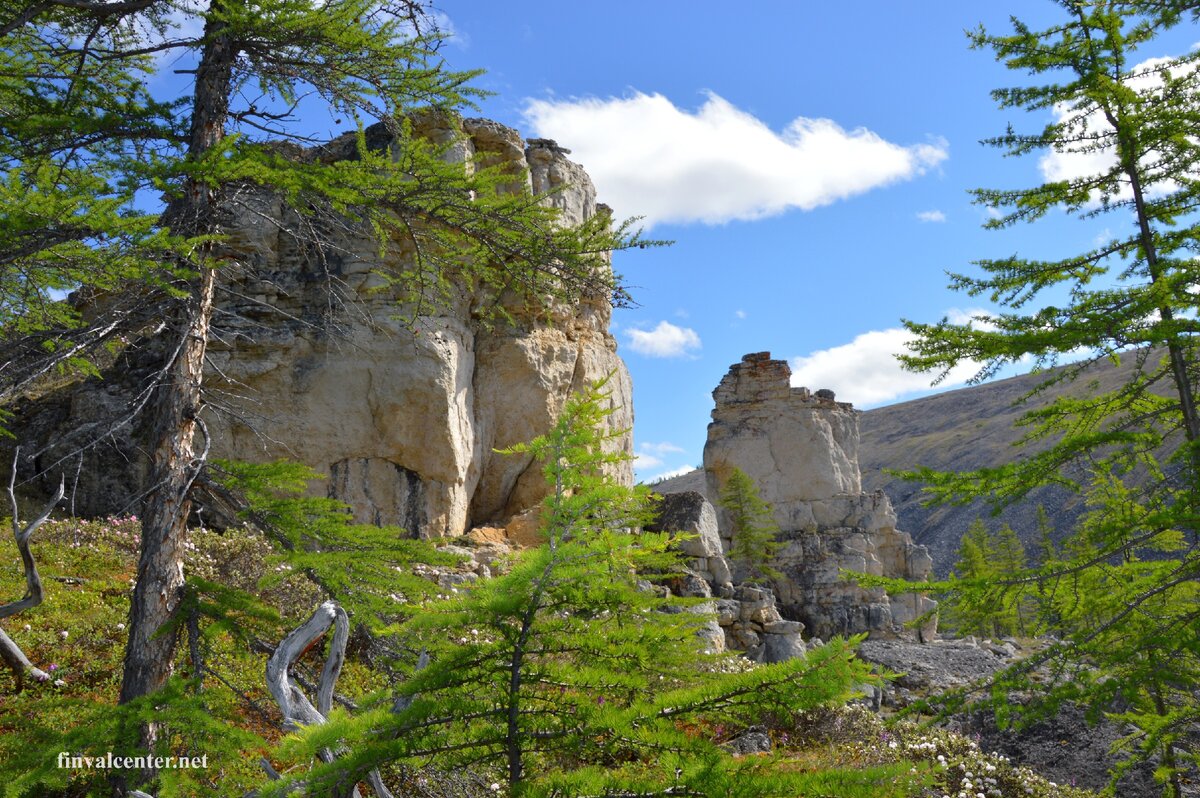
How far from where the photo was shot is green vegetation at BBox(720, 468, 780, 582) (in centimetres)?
3027

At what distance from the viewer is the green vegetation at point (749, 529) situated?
30.3 meters

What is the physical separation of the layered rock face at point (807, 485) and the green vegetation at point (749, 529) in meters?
0.72

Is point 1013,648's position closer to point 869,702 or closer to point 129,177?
point 869,702

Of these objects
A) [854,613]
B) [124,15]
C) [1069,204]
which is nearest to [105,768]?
[124,15]

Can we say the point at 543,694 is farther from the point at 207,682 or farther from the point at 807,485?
the point at 807,485

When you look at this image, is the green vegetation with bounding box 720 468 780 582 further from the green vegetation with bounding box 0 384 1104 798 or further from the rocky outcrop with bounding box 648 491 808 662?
the green vegetation with bounding box 0 384 1104 798

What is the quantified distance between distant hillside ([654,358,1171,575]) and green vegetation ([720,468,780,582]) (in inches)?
704

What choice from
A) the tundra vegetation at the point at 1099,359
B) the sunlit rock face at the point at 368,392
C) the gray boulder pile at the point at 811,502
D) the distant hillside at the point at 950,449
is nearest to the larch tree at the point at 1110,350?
the tundra vegetation at the point at 1099,359

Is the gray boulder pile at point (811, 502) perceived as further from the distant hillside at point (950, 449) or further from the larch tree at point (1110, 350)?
the larch tree at point (1110, 350)

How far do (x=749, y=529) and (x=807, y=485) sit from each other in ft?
19.2

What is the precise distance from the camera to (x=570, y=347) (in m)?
18.6

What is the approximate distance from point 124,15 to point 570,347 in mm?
12163

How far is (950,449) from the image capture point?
105062 mm

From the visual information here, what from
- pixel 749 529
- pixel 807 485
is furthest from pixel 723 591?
pixel 807 485
